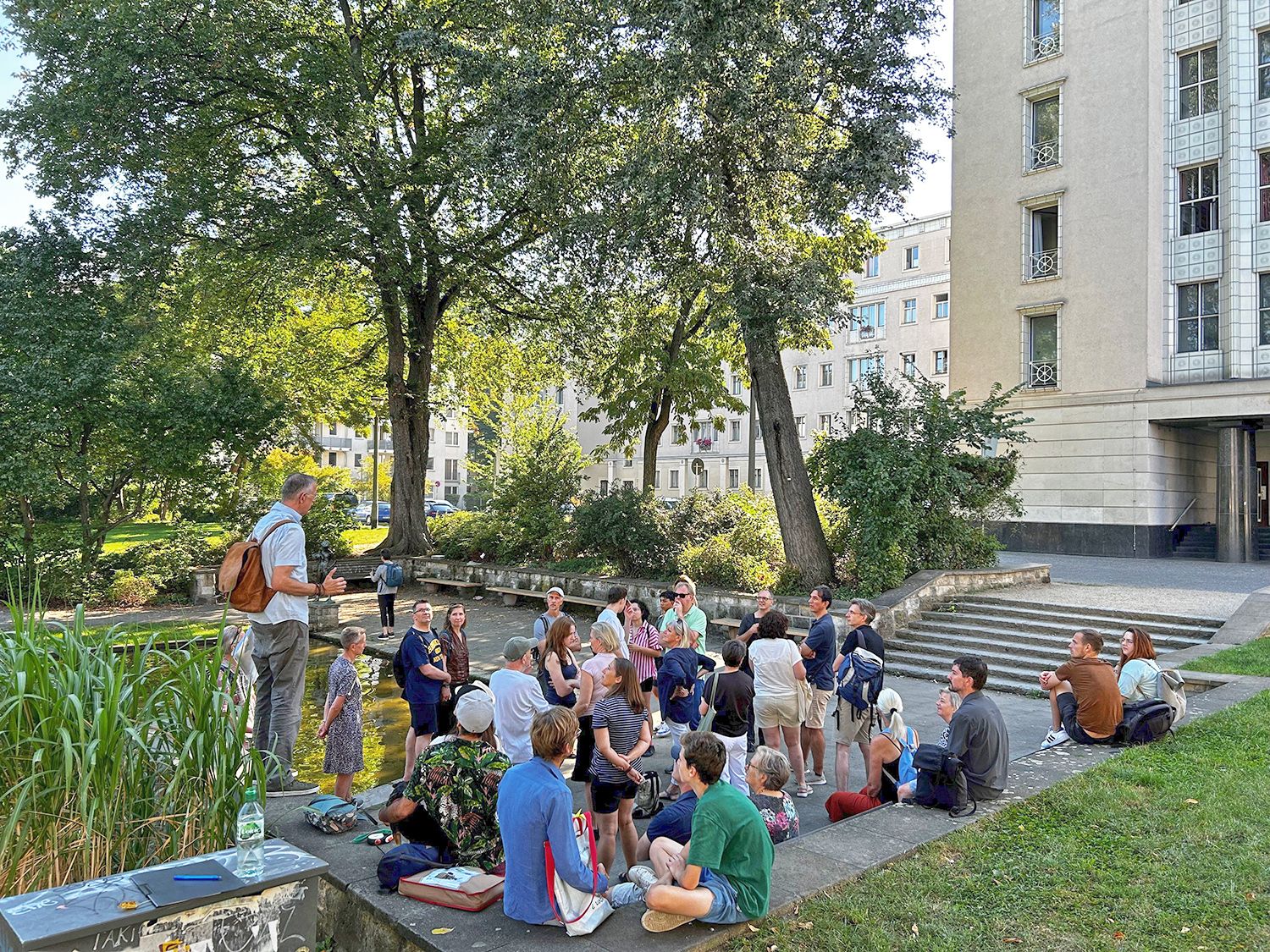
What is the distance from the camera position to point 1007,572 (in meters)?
16.9

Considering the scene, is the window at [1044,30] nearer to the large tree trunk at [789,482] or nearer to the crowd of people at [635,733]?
the large tree trunk at [789,482]

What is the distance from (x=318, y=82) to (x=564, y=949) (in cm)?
1965

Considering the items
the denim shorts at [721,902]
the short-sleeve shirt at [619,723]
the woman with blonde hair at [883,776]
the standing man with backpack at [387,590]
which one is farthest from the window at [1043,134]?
the denim shorts at [721,902]

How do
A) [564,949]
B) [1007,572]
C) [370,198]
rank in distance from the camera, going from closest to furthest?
1. [564,949]
2. [1007,572]
3. [370,198]

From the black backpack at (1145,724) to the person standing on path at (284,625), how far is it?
7165 mm

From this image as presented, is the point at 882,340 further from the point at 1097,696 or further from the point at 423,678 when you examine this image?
the point at 423,678

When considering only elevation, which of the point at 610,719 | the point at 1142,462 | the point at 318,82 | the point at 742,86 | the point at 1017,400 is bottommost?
the point at 610,719

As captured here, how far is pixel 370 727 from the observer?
424 inches

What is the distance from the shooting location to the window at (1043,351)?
27781 millimetres

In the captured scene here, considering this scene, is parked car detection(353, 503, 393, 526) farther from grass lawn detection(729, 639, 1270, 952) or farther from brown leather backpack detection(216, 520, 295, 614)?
grass lawn detection(729, 639, 1270, 952)

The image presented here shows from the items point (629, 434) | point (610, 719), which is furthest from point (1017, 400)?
point (610, 719)

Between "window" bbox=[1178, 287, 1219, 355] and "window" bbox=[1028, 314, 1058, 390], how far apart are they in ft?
10.9

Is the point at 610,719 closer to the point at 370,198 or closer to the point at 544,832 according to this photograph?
the point at 544,832

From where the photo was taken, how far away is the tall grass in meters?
4.27
